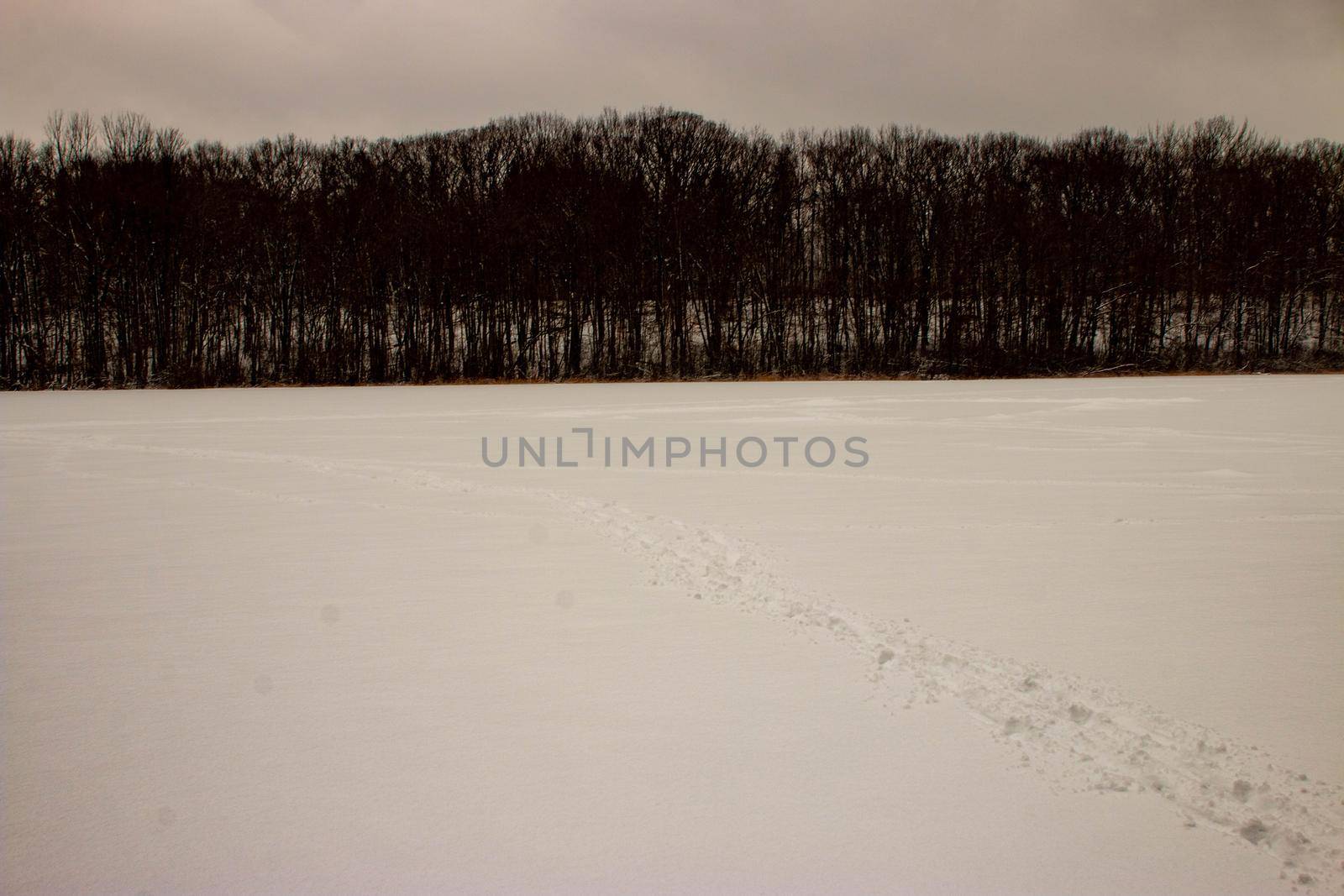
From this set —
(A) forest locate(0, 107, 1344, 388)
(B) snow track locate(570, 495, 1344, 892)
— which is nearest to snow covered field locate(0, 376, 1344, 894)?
(B) snow track locate(570, 495, 1344, 892)

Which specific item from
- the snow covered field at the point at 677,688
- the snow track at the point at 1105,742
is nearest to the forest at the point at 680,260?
the snow covered field at the point at 677,688

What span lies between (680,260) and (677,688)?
28.8 metres

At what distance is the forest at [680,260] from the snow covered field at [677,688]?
77.0 feet

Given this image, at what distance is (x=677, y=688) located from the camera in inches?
141

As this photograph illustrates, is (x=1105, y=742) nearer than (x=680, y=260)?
Yes

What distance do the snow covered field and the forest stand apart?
2346 cm

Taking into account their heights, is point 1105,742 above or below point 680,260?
below

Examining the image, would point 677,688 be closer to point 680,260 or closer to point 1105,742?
point 1105,742

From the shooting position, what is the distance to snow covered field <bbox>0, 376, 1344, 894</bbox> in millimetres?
2441

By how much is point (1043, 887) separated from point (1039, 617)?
7.60 feet

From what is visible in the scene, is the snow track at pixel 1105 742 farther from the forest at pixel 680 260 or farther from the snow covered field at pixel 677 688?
the forest at pixel 680 260

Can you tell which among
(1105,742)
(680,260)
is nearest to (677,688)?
(1105,742)

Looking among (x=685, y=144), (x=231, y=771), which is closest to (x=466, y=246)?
(x=685, y=144)

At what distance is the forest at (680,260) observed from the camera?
95.5 ft
